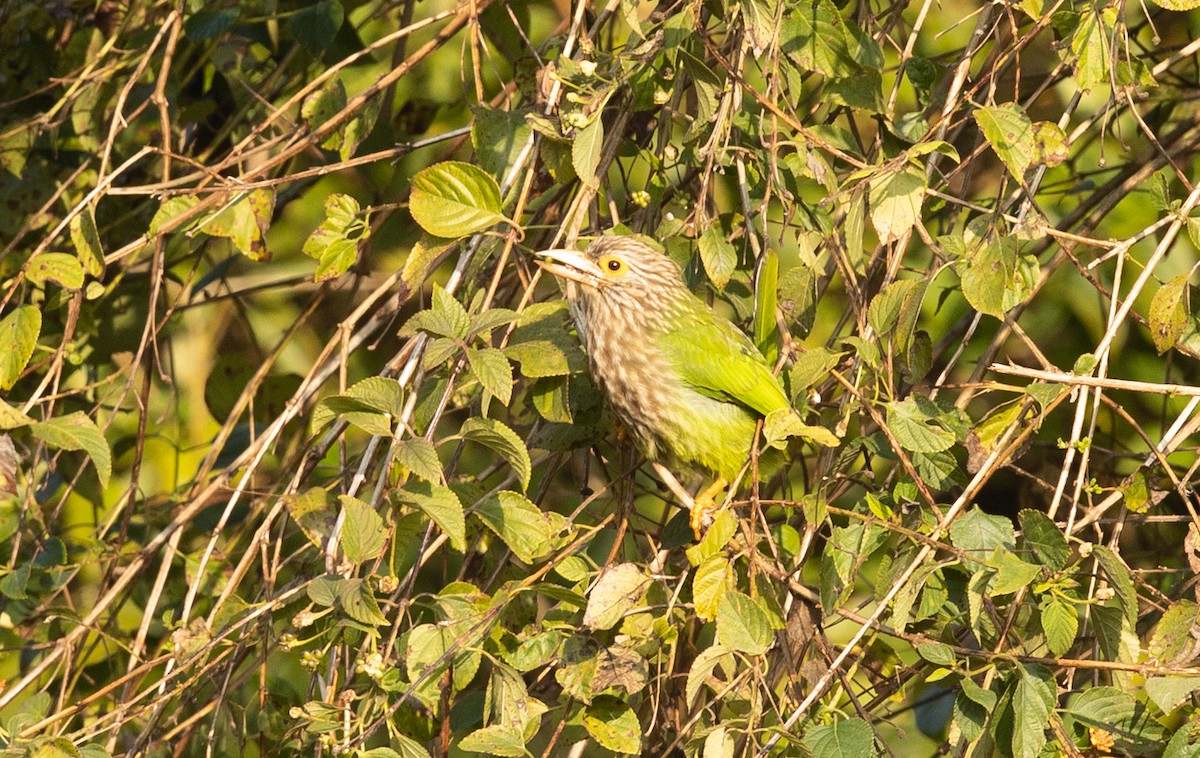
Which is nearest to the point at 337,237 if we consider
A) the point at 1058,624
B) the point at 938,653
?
the point at 938,653

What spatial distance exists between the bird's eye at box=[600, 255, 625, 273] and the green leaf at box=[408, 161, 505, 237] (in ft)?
1.45

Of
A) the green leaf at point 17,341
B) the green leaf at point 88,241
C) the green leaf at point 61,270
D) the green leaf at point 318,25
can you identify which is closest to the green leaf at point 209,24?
the green leaf at point 318,25

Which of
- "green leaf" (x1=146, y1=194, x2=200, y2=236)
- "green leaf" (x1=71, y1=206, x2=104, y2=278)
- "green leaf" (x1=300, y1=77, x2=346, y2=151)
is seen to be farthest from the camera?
"green leaf" (x1=300, y1=77, x2=346, y2=151)

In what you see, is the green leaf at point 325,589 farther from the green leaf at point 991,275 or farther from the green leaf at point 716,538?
the green leaf at point 991,275

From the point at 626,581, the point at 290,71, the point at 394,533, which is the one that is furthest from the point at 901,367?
the point at 290,71

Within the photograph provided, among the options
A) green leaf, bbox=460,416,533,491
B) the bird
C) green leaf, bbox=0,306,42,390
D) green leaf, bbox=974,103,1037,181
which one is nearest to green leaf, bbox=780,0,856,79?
green leaf, bbox=974,103,1037,181

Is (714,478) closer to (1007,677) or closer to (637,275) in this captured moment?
(637,275)

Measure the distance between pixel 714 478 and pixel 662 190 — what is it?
681 mm

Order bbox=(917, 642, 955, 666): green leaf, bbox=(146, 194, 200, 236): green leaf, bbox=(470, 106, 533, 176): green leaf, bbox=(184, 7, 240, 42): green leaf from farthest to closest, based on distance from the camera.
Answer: bbox=(184, 7, 240, 42): green leaf, bbox=(146, 194, 200, 236): green leaf, bbox=(470, 106, 533, 176): green leaf, bbox=(917, 642, 955, 666): green leaf

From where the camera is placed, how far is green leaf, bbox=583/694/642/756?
230 cm

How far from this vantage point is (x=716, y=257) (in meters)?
2.60

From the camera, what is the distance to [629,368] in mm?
2885

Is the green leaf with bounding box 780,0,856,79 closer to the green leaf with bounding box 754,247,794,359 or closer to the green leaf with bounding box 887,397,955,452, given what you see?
the green leaf with bounding box 754,247,794,359

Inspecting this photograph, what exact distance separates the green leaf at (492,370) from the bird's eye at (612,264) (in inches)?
25.9
